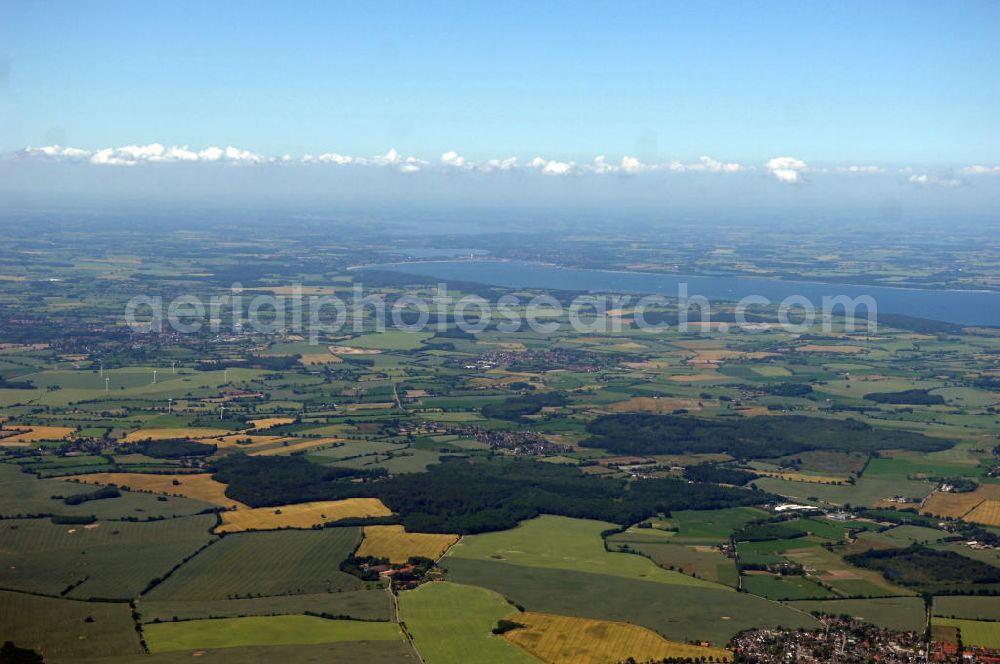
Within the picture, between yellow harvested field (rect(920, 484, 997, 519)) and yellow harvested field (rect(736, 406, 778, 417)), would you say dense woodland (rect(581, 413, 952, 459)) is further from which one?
yellow harvested field (rect(920, 484, 997, 519))

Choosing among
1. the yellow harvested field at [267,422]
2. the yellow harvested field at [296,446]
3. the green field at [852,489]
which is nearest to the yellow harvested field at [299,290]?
the yellow harvested field at [267,422]

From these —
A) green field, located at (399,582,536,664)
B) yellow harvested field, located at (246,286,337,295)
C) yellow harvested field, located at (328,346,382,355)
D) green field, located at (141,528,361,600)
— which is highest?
yellow harvested field, located at (246,286,337,295)

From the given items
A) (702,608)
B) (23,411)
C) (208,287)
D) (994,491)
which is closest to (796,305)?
(208,287)

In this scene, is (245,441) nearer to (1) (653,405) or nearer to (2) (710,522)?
(1) (653,405)

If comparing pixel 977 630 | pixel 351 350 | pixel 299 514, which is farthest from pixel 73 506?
pixel 351 350

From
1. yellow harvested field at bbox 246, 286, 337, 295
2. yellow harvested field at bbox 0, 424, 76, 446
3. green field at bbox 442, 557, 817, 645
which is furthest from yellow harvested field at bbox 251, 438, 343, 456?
yellow harvested field at bbox 246, 286, 337, 295

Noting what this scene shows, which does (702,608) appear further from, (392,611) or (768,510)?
(768,510)
